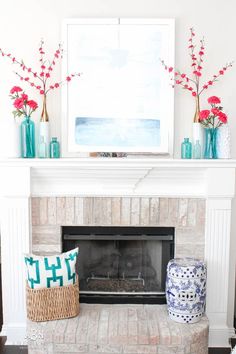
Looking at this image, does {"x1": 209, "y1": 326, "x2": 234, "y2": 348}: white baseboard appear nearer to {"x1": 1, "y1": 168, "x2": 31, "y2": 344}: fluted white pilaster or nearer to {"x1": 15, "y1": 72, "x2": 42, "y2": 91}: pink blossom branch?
{"x1": 1, "y1": 168, "x2": 31, "y2": 344}: fluted white pilaster

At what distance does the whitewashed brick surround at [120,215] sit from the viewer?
2844mm

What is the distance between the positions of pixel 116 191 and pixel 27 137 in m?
0.72

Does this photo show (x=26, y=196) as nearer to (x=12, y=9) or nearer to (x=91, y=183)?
(x=91, y=183)

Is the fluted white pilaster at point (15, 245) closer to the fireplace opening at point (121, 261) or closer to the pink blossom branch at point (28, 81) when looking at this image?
the fireplace opening at point (121, 261)

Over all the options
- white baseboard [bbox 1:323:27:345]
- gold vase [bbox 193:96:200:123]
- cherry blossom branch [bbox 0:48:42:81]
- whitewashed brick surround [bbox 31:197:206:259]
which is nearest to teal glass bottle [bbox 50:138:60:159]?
whitewashed brick surround [bbox 31:197:206:259]

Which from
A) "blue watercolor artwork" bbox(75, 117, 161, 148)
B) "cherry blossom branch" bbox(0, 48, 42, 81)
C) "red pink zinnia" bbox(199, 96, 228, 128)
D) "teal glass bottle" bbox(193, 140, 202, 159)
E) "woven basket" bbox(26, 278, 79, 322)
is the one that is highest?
"cherry blossom branch" bbox(0, 48, 42, 81)

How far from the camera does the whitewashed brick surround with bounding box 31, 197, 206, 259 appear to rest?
284 cm

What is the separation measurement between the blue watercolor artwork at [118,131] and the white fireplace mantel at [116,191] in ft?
0.73

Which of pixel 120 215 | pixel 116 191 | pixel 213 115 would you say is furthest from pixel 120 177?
pixel 213 115

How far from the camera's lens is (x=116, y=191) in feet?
9.29

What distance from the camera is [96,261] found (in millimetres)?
3068

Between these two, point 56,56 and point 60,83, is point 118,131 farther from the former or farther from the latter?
point 56,56

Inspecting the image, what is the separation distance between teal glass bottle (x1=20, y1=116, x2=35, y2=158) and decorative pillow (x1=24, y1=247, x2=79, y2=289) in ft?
2.31

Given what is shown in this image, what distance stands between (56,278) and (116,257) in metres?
0.56
